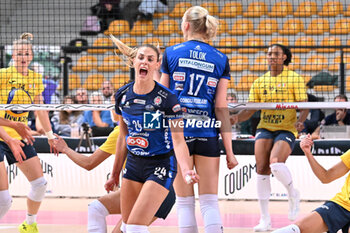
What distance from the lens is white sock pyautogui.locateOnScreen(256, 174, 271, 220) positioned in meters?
7.79

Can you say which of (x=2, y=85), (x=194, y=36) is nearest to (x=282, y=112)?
(x=194, y=36)

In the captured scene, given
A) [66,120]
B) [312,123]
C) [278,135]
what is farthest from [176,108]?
[66,120]

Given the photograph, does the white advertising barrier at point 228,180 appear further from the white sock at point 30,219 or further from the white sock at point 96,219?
the white sock at point 96,219

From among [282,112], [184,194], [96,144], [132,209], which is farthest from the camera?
[96,144]

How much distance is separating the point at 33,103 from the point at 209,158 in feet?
10.3

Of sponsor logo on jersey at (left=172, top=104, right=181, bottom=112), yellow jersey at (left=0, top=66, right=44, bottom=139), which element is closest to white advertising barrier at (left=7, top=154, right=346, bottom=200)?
yellow jersey at (left=0, top=66, right=44, bottom=139)

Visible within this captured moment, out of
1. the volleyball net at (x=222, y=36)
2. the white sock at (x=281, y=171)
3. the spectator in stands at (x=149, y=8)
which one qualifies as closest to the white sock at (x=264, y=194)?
the white sock at (x=281, y=171)

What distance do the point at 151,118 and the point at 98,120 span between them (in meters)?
7.08

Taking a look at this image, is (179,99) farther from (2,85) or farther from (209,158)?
(2,85)

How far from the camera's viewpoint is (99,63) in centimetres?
1689

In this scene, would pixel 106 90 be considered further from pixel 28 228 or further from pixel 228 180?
pixel 28 228

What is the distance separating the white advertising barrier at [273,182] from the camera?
10.3 m

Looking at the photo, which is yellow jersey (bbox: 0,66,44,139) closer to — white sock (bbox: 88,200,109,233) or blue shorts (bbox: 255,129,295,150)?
white sock (bbox: 88,200,109,233)

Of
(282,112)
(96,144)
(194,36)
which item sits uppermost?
(194,36)
